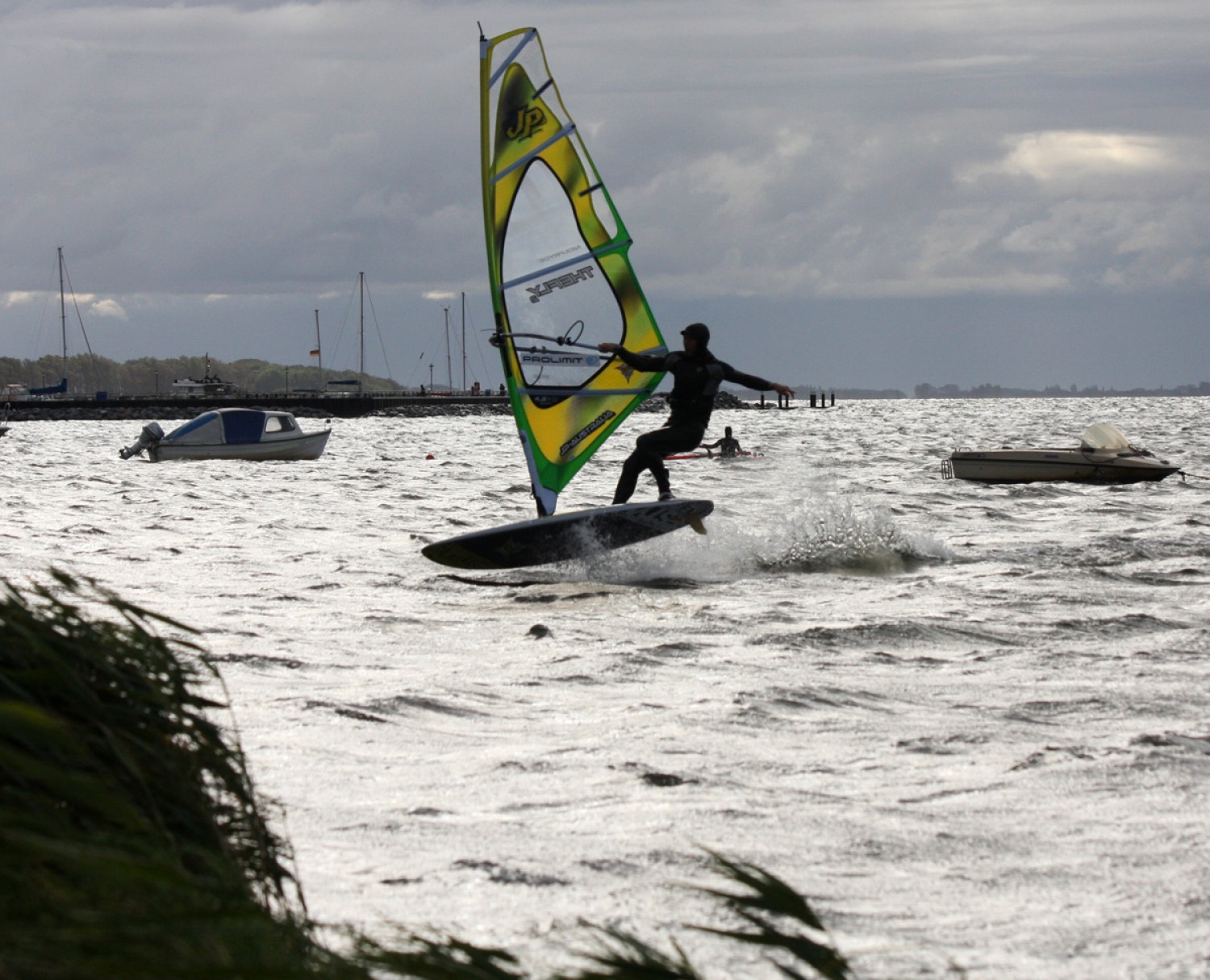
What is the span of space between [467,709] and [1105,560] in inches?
267

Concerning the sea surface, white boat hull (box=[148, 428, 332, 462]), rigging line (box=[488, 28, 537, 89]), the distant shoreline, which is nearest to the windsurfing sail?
rigging line (box=[488, 28, 537, 89])

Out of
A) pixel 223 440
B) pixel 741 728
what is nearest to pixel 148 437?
pixel 223 440

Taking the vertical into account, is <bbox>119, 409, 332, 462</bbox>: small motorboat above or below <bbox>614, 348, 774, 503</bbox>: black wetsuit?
below

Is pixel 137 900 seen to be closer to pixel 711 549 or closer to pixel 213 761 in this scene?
pixel 213 761

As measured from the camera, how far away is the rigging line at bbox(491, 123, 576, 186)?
1038 cm

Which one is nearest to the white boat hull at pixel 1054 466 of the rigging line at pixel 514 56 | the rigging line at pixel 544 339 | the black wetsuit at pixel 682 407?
the black wetsuit at pixel 682 407

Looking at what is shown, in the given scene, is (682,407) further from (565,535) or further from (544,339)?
(565,535)

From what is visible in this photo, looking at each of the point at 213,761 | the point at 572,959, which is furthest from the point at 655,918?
the point at 213,761

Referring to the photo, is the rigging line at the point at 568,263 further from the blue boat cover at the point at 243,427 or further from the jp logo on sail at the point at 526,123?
the blue boat cover at the point at 243,427

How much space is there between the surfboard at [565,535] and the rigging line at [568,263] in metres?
1.86

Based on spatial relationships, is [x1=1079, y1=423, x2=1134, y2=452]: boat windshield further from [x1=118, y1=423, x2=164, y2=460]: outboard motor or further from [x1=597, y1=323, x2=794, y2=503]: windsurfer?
[x1=118, y1=423, x2=164, y2=460]: outboard motor

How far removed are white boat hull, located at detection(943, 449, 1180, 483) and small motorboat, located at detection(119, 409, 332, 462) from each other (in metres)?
16.2

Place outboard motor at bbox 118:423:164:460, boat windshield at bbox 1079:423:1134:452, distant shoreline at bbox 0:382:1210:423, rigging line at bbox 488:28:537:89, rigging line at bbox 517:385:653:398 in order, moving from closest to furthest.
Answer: rigging line at bbox 488:28:537:89, rigging line at bbox 517:385:653:398, boat windshield at bbox 1079:423:1134:452, outboard motor at bbox 118:423:164:460, distant shoreline at bbox 0:382:1210:423

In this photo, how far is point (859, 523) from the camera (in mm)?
11938
